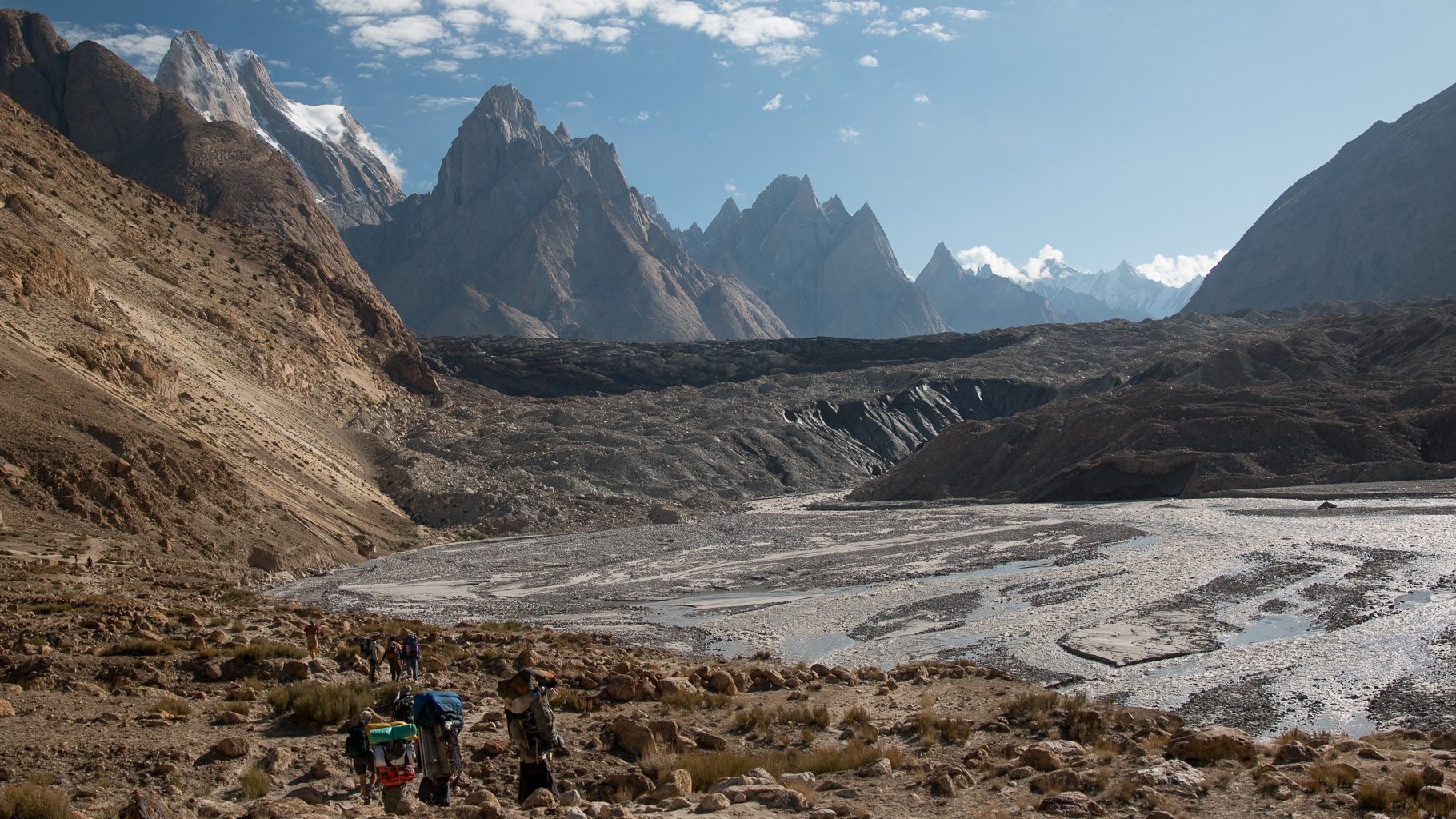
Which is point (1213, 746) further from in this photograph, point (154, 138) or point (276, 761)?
point (154, 138)

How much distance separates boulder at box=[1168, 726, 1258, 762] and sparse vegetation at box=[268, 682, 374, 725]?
31.7 ft

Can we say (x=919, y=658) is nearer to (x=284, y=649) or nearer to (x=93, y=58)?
(x=284, y=649)

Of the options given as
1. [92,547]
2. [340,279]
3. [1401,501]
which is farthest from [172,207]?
[1401,501]

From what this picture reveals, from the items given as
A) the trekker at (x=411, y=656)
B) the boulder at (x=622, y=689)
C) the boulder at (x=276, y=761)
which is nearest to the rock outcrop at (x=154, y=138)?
the trekker at (x=411, y=656)

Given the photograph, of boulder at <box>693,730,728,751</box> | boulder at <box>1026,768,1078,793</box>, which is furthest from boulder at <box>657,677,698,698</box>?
boulder at <box>1026,768,1078,793</box>

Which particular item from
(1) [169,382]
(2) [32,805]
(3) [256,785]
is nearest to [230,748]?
(3) [256,785]

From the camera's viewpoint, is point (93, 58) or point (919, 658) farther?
point (93, 58)

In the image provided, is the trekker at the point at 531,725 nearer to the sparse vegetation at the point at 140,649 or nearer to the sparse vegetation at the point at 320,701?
the sparse vegetation at the point at 320,701

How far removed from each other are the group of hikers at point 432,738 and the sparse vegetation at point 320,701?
140 inches

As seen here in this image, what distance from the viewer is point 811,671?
16.1m

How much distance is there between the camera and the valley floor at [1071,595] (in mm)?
15797

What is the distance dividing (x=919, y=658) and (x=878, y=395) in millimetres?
71323

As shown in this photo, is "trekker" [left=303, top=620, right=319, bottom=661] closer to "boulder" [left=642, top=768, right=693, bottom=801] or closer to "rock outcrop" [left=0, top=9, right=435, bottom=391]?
"boulder" [left=642, top=768, right=693, bottom=801]

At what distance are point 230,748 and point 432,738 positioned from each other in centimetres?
338
